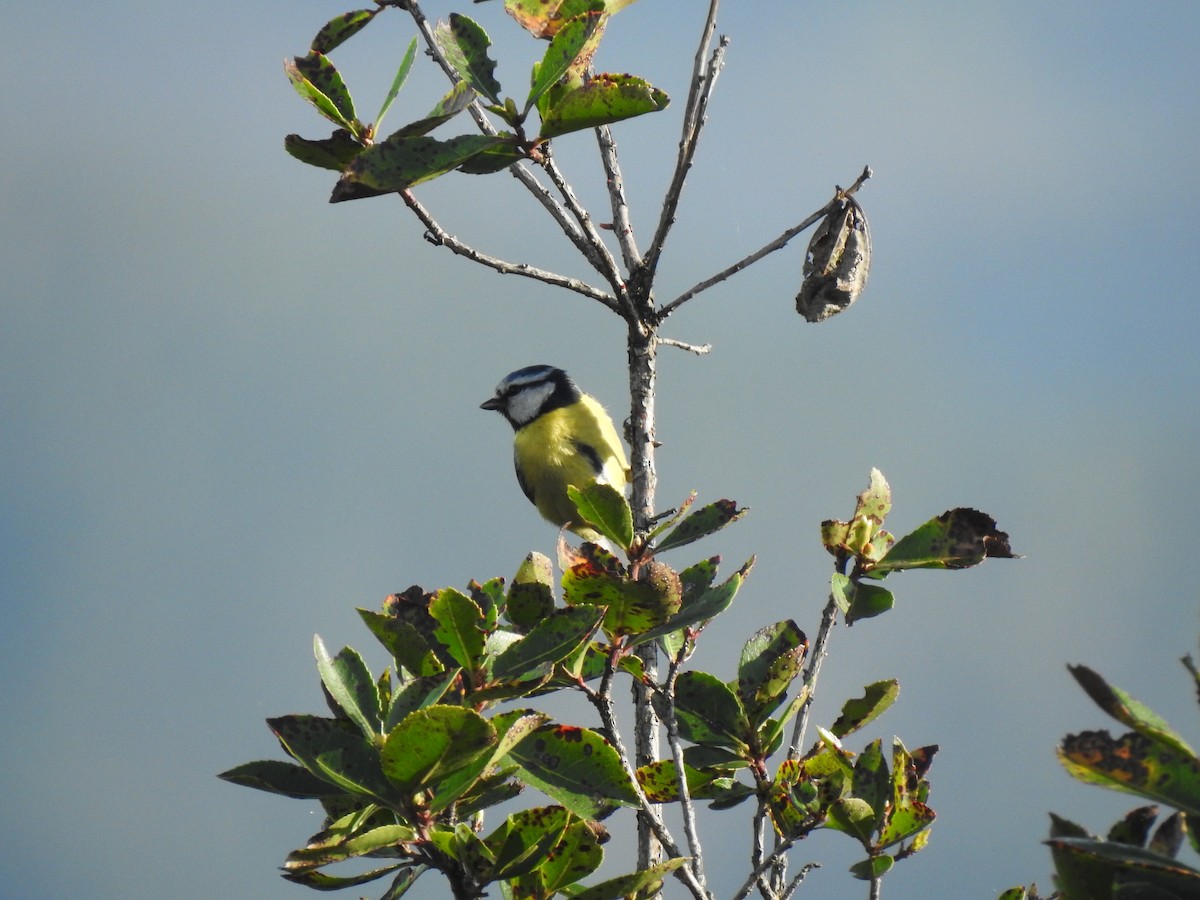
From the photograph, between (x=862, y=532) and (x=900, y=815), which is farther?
(x=862, y=532)

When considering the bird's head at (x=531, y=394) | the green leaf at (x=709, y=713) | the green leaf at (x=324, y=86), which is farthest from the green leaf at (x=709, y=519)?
the bird's head at (x=531, y=394)

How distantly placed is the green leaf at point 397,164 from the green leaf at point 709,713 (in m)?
0.68

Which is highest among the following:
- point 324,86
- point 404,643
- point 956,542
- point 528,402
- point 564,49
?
point 528,402

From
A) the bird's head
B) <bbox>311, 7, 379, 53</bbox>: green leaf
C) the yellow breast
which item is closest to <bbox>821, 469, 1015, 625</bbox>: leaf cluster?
<bbox>311, 7, 379, 53</bbox>: green leaf

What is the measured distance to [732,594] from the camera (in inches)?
55.9

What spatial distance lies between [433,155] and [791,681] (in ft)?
2.49

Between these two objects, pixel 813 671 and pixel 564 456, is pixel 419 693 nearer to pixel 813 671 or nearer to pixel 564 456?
pixel 813 671

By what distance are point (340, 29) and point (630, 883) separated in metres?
1.35

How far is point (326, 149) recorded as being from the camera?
168 cm

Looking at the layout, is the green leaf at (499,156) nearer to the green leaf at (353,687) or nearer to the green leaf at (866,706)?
the green leaf at (353,687)

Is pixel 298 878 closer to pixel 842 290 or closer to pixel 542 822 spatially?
pixel 542 822

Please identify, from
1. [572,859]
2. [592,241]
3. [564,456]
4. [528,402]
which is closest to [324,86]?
[592,241]

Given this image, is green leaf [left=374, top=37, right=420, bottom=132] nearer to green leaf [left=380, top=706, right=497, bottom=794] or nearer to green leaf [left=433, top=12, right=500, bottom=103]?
green leaf [left=433, top=12, right=500, bottom=103]

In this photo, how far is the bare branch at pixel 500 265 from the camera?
6.10 ft
